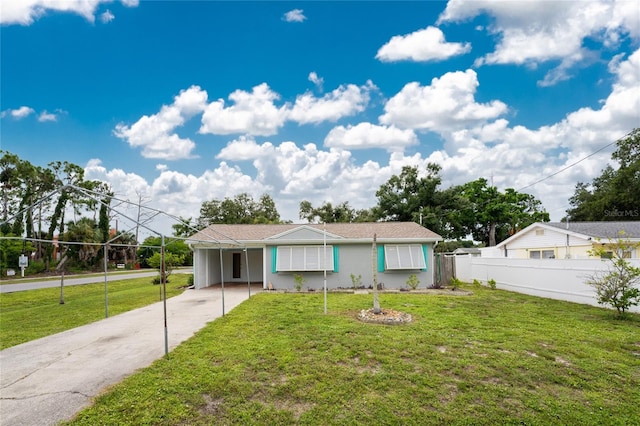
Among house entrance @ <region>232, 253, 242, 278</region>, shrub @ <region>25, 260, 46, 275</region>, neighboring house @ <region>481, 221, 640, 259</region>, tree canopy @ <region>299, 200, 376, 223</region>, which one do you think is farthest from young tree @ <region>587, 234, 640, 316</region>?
shrub @ <region>25, 260, 46, 275</region>

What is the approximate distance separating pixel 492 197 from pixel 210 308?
30.9 metres

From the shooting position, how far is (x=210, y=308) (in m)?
10.5

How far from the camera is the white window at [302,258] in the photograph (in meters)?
14.4

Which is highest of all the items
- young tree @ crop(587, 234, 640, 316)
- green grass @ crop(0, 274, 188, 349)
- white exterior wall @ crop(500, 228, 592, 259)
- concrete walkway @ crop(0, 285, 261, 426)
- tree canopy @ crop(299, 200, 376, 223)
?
tree canopy @ crop(299, 200, 376, 223)

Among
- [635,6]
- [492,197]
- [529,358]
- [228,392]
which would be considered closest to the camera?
[228,392]

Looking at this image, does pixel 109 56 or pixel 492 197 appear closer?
pixel 109 56

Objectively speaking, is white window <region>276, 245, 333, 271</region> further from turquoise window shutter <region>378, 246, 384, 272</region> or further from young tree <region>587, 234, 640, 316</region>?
young tree <region>587, 234, 640, 316</region>

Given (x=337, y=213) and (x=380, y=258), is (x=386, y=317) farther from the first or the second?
(x=337, y=213)

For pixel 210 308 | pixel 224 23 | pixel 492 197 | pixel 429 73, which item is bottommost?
pixel 210 308

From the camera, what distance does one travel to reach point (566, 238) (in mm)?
15883

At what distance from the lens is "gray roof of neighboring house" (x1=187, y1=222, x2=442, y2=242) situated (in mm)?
14867

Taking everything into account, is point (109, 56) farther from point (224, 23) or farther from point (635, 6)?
point (635, 6)

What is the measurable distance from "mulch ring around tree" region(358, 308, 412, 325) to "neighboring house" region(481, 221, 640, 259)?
1020 centimetres

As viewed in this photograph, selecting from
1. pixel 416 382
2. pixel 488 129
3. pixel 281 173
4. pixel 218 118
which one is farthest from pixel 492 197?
pixel 416 382
